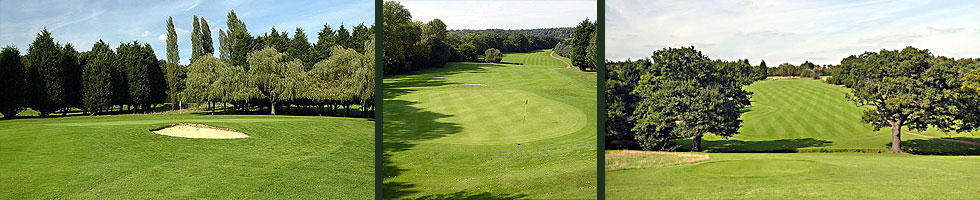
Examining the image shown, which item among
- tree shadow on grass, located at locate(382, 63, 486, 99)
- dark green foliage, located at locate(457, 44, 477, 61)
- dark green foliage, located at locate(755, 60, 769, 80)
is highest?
dark green foliage, located at locate(457, 44, 477, 61)

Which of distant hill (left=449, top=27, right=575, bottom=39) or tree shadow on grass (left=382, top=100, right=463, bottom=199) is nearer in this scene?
tree shadow on grass (left=382, top=100, right=463, bottom=199)

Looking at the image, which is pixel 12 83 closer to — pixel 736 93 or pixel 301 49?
pixel 301 49

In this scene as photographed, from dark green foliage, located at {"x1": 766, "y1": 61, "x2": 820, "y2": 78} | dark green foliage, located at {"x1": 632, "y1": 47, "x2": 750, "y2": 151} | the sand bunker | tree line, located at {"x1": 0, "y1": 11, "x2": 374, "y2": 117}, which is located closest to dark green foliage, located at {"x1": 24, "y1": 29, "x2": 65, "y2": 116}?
tree line, located at {"x1": 0, "y1": 11, "x2": 374, "y2": 117}

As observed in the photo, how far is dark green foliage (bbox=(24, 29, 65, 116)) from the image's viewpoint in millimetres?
4820

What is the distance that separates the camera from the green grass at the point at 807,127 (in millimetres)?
4617

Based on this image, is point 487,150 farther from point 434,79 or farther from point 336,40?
point 336,40

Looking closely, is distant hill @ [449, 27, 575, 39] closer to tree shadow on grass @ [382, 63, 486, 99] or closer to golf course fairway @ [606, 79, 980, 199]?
tree shadow on grass @ [382, 63, 486, 99]

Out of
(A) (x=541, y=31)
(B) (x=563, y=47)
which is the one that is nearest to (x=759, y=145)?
(B) (x=563, y=47)

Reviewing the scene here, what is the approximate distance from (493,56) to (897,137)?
16.6ft

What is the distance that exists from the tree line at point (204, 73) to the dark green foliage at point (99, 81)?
1 cm

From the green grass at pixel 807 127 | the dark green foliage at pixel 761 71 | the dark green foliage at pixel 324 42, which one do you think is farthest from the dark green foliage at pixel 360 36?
the dark green foliage at pixel 761 71

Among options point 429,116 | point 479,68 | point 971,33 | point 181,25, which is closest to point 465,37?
point 479,68

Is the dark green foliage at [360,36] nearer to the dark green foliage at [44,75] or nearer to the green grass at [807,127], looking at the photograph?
the dark green foliage at [44,75]

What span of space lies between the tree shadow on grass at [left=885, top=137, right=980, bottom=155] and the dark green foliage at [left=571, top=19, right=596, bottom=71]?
4273mm
